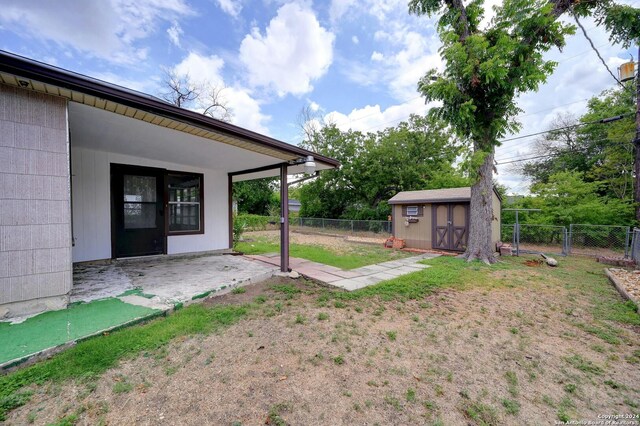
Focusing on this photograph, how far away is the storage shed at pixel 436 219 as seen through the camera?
8555 mm

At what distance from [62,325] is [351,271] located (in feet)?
14.5

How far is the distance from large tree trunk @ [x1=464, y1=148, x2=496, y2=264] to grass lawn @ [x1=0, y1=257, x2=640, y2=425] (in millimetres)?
3481

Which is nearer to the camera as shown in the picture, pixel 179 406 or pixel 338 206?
pixel 179 406

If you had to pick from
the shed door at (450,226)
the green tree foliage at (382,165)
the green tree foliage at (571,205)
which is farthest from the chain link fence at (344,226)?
the green tree foliage at (571,205)

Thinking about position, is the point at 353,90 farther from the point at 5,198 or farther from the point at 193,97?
the point at 5,198

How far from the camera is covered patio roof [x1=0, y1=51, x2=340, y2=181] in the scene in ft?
7.80

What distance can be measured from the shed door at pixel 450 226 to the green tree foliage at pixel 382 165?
16.6 ft

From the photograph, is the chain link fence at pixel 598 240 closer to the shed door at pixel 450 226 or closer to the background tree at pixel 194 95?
the shed door at pixel 450 226

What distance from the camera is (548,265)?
6660mm

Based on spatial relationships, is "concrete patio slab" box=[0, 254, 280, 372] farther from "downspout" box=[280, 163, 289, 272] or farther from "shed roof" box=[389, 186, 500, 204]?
"shed roof" box=[389, 186, 500, 204]

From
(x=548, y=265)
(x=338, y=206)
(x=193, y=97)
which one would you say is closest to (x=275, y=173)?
(x=548, y=265)

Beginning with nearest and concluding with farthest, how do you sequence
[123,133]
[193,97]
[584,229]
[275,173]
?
[123,133]
[275,173]
[584,229]
[193,97]

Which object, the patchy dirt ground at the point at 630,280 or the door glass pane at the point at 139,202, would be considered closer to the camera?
the patchy dirt ground at the point at 630,280

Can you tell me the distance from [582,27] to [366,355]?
9.91 m
